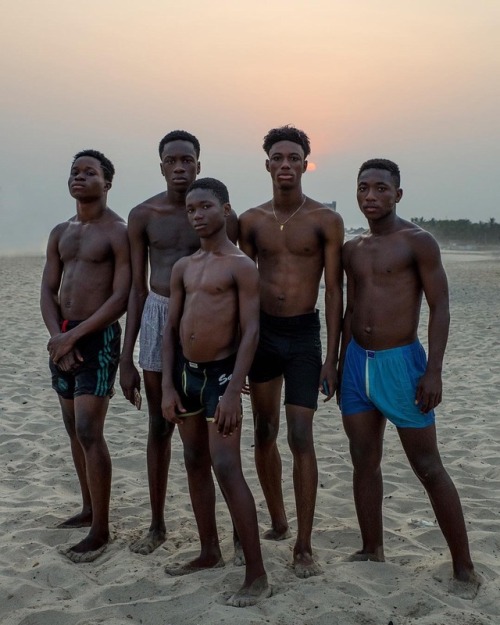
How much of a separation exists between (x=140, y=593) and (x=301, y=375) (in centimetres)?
139

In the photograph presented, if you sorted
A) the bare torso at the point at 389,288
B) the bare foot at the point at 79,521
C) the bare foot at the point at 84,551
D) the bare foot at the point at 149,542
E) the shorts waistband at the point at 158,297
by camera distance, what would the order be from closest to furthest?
the bare torso at the point at 389,288 < the bare foot at the point at 84,551 < the bare foot at the point at 149,542 < the shorts waistband at the point at 158,297 < the bare foot at the point at 79,521

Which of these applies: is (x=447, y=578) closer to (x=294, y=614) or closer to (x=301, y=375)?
(x=294, y=614)

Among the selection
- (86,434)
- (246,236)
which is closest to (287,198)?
(246,236)

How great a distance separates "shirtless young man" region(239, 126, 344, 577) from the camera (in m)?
3.61

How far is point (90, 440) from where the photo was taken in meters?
3.74

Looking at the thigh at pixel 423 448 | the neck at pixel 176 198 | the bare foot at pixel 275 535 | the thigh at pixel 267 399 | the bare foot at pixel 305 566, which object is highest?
the neck at pixel 176 198

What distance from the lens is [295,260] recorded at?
370 centimetres

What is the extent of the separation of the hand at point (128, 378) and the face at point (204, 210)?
95cm

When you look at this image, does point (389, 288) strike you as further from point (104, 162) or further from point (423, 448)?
point (104, 162)

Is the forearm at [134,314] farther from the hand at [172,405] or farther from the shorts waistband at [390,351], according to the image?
the shorts waistband at [390,351]

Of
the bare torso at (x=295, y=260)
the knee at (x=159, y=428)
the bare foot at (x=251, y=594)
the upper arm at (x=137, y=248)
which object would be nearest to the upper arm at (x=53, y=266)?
the upper arm at (x=137, y=248)

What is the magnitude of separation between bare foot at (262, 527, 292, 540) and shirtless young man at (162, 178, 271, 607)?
459 millimetres

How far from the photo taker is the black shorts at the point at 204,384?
3.32 m

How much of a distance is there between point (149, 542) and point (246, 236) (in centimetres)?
189
